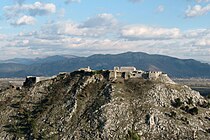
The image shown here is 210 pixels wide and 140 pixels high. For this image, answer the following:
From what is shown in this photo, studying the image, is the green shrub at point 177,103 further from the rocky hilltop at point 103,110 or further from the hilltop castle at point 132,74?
the hilltop castle at point 132,74

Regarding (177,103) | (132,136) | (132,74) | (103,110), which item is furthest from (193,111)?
(103,110)

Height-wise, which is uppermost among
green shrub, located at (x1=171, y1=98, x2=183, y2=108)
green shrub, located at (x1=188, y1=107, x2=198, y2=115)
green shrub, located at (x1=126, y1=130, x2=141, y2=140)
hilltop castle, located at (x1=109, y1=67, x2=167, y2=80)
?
hilltop castle, located at (x1=109, y1=67, x2=167, y2=80)

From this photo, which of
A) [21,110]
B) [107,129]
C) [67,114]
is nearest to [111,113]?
[107,129]

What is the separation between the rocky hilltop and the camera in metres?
126

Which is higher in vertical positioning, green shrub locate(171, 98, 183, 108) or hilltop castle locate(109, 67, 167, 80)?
hilltop castle locate(109, 67, 167, 80)

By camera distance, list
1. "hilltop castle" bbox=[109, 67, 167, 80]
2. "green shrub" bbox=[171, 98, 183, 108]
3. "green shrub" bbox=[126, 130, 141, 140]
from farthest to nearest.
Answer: "hilltop castle" bbox=[109, 67, 167, 80] < "green shrub" bbox=[171, 98, 183, 108] < "green shrub" bbox=[126, 130, 141, 140]

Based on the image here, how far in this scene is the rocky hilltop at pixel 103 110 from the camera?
412ft

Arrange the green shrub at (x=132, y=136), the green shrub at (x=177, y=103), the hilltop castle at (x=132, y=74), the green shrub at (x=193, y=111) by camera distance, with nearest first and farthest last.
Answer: the green shrub at (x=132, y=136) < the green shrub at (x=193, y=111) < the green shrub at (x=177, y=103) < the hilltop castle at (x=132, y=74)

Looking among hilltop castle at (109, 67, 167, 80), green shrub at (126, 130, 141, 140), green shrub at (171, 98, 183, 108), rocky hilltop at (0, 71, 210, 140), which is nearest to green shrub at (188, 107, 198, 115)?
rocky hilltop at (0, 71, 210, 140)

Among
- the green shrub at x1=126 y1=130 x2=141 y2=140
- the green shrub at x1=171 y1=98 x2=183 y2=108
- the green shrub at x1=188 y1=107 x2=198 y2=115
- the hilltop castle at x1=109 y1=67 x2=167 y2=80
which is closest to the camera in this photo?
the green shrub at x1=126 y1=130 x2=141 y2=140

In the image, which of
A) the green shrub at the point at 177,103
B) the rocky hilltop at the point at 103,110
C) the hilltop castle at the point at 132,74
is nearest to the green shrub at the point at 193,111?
the rocky hilltop at the point at 103,110

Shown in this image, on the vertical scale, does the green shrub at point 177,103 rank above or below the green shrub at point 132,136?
above

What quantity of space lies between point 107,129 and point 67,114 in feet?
55.4

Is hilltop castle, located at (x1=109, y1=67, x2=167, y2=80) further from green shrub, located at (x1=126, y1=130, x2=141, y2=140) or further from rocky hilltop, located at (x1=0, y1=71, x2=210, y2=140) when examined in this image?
green shrub, located at (x1=126, y1=130, x2=141, y2=140)
